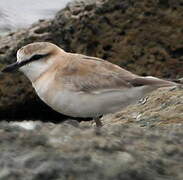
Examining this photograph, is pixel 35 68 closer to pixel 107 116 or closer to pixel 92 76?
pixel 92 76

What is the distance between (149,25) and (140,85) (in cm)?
449

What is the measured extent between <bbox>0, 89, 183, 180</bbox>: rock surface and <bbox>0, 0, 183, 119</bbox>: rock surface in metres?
6.03

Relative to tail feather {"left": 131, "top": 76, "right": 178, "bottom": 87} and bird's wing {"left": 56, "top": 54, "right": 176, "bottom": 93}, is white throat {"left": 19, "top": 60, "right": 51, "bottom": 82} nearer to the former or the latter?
bird's wing {"left": 56, "top": 54, "right": 176, "bottom": 93}

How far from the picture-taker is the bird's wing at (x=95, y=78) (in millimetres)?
7766

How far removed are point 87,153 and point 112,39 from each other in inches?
290

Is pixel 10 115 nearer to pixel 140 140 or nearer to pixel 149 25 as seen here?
pixel 149 25

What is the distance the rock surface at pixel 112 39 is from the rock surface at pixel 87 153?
19.8ft

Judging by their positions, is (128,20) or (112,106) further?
(128,20)

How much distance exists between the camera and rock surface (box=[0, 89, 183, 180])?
4449mm

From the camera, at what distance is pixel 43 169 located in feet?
14.6

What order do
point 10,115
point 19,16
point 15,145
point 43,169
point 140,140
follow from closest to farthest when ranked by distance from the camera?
point 43,169 → point 15,145 → point 140,140 → point 10,115 → point 19,16

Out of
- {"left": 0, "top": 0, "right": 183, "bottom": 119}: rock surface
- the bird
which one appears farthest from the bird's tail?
{"left": 0, "top": 0, "right": 183, "bottom": 119}: rock surface

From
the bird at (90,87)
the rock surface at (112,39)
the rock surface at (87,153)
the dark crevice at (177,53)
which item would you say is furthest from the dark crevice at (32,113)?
the rock surface at (87,153)

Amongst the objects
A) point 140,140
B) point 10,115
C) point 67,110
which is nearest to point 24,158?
point 140,140
